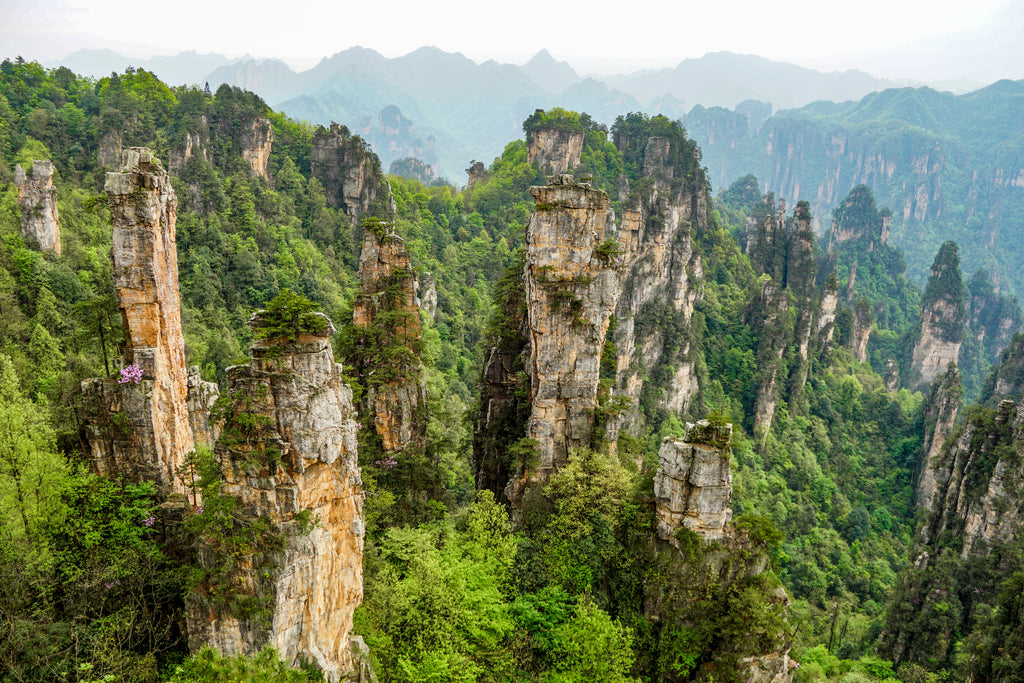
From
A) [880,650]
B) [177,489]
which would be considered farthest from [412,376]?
[880,650]

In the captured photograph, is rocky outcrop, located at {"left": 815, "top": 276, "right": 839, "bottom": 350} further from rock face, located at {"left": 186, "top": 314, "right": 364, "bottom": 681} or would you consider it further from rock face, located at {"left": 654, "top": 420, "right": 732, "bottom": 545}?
rock face, located at {"left": 186, "top": 314, "right": 364, "bottom": 681}

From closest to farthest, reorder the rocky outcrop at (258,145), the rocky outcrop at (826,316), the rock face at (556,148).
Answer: the rocky outcrop at (258,145), the rocky outcrop at (826,316), the rock face at (556,148)

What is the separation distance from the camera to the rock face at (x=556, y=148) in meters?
78.6

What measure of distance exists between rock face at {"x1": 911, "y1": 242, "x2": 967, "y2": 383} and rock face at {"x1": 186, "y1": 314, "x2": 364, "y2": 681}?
92903 millimetres

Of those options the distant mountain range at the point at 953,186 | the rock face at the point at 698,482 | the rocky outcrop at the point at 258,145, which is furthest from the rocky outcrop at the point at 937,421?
the distant mountain range at the point at 953,186

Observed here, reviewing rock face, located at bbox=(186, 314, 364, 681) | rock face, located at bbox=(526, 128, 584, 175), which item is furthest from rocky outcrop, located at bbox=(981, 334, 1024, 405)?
rock face, located at bbox=(186, 314, 364, 681)

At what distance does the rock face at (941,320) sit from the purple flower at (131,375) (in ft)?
312

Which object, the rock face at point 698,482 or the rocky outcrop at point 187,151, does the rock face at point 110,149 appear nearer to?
the rocky outcrop at point 187,151

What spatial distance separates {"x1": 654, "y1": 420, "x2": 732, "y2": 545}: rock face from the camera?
56.7 feet

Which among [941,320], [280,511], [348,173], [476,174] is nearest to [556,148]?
[476,174]

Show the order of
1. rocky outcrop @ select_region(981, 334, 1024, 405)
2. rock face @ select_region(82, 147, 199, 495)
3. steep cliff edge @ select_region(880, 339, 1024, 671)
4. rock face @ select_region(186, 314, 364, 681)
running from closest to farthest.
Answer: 1. rock face @ select_region(186, 314, 364, 681)
2. rock face @ select_region(82, 147, 199, 495)
3. steep cliff edge @ select_region(880, 339, 1024, 671)
4. rocky outcrop @ select_region(981, 334, 1024, 405)

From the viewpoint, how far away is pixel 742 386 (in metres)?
63.5

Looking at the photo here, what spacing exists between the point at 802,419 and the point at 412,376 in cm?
5075

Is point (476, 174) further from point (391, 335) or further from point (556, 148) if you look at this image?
point (391, 335)
